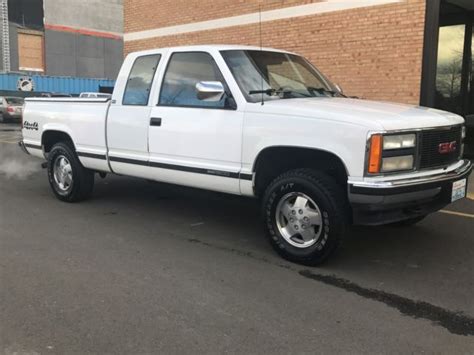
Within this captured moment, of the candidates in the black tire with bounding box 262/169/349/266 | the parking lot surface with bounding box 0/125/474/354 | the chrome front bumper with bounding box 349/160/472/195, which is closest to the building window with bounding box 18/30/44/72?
the parking lot surface with bounding box 0/125/474/354

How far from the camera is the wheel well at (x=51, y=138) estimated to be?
7.45 m

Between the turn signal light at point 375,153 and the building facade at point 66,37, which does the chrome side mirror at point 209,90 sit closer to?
the turn signal light at point 375,153

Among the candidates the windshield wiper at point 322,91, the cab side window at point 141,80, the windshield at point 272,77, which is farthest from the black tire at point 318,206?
the cab side window at point 141,80

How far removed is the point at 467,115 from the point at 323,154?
10081 mm

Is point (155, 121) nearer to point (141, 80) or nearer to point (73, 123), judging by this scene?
point (141, 80)

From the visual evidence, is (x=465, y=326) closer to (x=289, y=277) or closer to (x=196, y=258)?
(x=289, y=277)

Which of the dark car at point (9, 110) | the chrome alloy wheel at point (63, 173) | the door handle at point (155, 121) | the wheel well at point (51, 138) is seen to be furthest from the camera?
the dark car at point (9, 110)

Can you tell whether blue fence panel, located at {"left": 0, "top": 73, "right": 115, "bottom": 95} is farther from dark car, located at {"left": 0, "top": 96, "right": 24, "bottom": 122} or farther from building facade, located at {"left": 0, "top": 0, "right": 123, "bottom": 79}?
dark car, located at {"left": 0, "top": 96, "right": 24, "bottom": 122}

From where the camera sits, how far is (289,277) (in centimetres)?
458

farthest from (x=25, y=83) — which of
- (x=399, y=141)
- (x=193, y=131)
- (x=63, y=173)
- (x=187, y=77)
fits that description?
(x=399, y=141)

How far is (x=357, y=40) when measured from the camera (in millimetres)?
11297

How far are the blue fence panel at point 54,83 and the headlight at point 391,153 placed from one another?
113 ft

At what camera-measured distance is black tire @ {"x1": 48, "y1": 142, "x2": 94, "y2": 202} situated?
23.7ft

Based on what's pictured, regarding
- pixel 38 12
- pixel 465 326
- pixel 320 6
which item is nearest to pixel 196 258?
pixel 465 326
